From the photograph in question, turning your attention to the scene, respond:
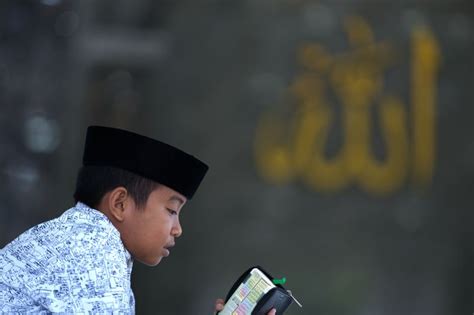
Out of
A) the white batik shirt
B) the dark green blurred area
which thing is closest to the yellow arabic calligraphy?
the dark green blurred area

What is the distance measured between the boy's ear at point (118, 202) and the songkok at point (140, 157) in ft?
0.19

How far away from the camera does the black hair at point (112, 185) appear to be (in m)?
2.13

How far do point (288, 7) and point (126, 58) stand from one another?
2.96 feet

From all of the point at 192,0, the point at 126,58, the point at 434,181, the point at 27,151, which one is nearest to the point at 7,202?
the point at 27,151

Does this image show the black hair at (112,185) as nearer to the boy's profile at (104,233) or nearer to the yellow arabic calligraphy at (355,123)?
the boy's profile at (104,233)

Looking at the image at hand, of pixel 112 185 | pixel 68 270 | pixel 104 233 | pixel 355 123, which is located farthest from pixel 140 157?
pixel 355 123

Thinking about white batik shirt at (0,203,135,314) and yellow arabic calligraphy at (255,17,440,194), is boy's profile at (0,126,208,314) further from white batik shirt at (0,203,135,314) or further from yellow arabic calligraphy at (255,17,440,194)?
yellow arabic calligraphy at (255,17,440,194)

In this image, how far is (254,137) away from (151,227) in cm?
276

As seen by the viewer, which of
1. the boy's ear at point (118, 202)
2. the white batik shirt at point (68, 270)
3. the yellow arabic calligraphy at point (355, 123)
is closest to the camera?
the white batik shirt at point (68, 270)

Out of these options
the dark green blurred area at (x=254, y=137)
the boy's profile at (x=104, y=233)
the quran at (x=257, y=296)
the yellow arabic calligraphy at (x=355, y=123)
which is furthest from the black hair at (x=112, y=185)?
the yellow arabic calligraphy at (x=355, y=123)

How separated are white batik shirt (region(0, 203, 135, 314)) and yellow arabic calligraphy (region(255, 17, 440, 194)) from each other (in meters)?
2.89

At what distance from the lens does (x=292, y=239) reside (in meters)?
4.87

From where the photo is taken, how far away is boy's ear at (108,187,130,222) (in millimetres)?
2119

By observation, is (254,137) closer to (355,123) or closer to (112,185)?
(355,123)
